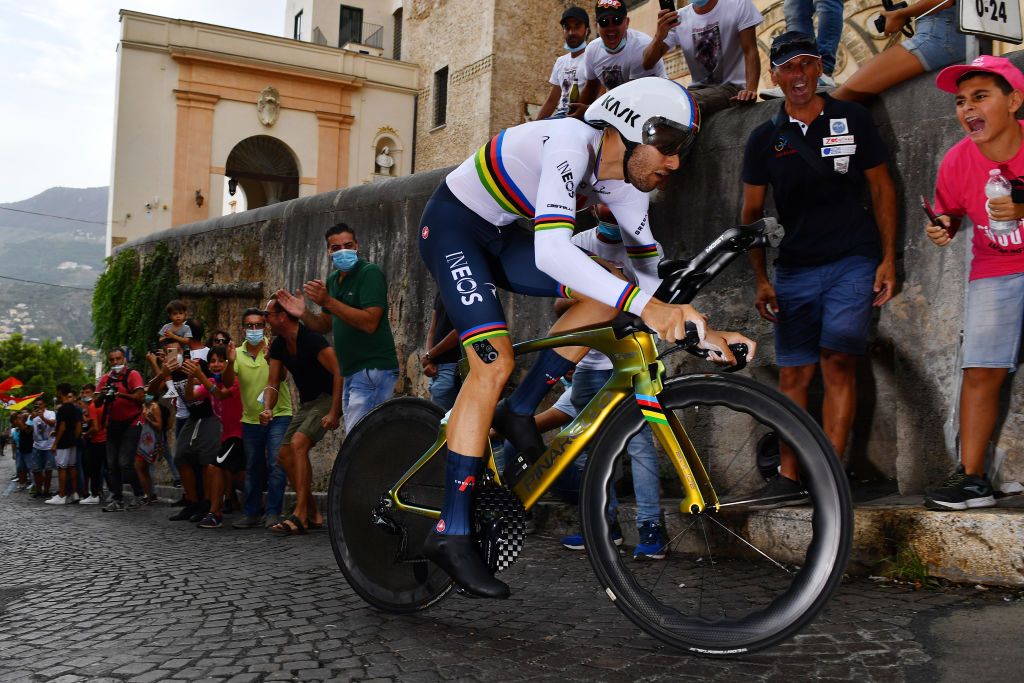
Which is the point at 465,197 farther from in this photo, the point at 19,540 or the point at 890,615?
the point at 19,540

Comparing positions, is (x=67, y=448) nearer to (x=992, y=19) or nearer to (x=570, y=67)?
(x=570, y=67)

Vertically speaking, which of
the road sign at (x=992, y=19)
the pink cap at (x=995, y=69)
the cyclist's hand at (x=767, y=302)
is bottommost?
the cyclist's hand at (x=767, y=302)

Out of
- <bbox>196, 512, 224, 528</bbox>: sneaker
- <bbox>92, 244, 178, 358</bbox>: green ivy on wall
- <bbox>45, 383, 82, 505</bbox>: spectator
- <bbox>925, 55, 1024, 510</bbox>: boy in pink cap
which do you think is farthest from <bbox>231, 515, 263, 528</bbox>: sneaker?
<bbox>92, 244, 178, 358</bbox>: green ivy on wall

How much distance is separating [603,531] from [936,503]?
186cm

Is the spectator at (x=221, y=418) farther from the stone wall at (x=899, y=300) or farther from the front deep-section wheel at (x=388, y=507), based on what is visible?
the front deep-section wheel at (x=388, y=507)

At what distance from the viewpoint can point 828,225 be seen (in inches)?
179

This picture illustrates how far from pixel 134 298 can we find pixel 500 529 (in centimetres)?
1427

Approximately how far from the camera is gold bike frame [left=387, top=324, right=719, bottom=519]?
283 cm

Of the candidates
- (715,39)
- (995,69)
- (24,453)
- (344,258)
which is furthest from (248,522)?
(24,453)

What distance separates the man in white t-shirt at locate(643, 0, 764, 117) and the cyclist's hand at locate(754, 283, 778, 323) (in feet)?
6.42

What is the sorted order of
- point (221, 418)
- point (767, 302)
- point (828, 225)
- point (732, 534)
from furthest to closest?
point (221, 418) < point (767, 302) < point (828, 225) < point (732, 534)

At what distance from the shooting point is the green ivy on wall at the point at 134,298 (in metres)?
15.2

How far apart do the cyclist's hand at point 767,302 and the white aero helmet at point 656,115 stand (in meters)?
1.91

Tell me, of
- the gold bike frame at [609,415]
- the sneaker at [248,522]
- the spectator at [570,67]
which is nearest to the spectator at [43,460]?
the sneaker at [248,522]
